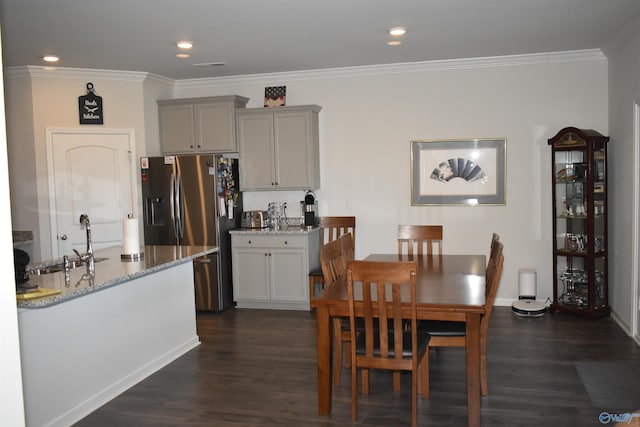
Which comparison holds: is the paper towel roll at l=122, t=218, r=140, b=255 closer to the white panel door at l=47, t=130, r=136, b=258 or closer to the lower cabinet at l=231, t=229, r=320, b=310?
the lower cabinet at l=231, t=229, r=320, b=310

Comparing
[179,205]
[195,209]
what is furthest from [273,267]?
[179,205]

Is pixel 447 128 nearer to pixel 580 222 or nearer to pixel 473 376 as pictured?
pixel 580 222

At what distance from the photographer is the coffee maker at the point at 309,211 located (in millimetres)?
6312

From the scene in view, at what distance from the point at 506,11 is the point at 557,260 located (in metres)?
2.74

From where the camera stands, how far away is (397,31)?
4.75 metres

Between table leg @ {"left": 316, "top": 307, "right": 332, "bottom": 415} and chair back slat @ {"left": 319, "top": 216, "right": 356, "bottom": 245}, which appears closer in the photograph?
table leg @ {"left": 316, "top": 307, "right": 332, "bottom": 415}

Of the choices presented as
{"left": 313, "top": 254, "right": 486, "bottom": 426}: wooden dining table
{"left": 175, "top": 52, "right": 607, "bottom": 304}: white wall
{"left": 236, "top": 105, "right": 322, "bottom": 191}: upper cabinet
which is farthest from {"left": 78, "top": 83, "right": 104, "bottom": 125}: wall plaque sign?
{"left": 313, "top": 254, "right": 486, "bottom": 426}: wooden dining table

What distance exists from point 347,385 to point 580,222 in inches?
123

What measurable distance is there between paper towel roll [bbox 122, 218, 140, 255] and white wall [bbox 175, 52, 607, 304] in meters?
2.55

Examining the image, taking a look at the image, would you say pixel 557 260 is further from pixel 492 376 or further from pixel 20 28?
pixel 20 28

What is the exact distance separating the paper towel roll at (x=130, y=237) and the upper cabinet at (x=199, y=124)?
7.60 feet

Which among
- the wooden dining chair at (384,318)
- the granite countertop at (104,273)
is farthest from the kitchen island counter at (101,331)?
the wooden dining chair at (384,318)

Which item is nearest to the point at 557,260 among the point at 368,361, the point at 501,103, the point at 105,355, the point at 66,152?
the point at 501,103

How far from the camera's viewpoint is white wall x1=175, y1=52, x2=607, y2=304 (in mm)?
5895
